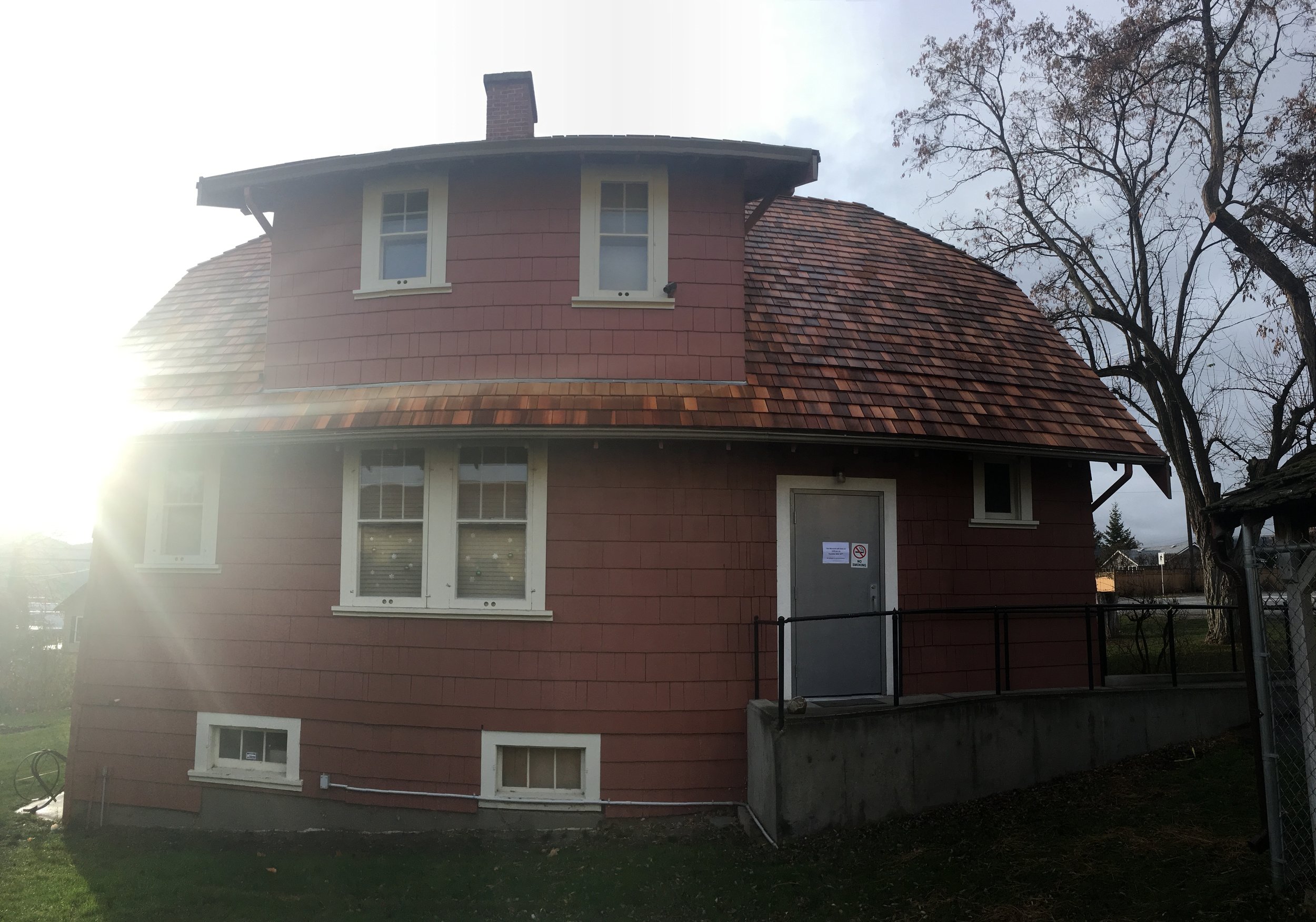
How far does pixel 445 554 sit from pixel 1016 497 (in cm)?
643

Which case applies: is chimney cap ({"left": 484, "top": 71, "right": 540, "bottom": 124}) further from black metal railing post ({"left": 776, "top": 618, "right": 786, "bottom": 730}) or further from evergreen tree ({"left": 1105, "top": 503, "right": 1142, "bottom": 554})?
evergreen tree ({"left": 1105, "top": 503, "right": 1142, "bottom": 554})

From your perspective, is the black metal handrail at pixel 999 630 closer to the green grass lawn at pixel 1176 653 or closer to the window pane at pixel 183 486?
the green grass lawn at pixel 1176 653

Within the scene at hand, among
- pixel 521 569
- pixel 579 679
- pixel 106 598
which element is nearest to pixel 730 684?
pixel 579 679

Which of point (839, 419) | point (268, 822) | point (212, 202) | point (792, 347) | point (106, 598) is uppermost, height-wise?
point (212, 202)

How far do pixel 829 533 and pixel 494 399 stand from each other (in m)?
3.68

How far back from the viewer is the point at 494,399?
8820mm

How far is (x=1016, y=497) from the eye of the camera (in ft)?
34.1

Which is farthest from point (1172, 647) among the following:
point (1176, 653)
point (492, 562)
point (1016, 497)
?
point (492, 562)

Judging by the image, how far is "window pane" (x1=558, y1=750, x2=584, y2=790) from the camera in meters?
8.73

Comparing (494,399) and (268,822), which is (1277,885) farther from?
(268,822)

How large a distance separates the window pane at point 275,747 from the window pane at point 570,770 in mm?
3094

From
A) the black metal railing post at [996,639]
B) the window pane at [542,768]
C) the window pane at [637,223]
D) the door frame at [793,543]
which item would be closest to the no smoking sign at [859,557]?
the door frame at [793,543]

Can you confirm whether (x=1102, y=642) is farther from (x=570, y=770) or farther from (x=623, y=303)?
(x=623, y=303)

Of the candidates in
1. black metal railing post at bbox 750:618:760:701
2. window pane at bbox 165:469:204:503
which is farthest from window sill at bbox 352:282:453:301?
black metal railing post at bbox 750:618:760:701
